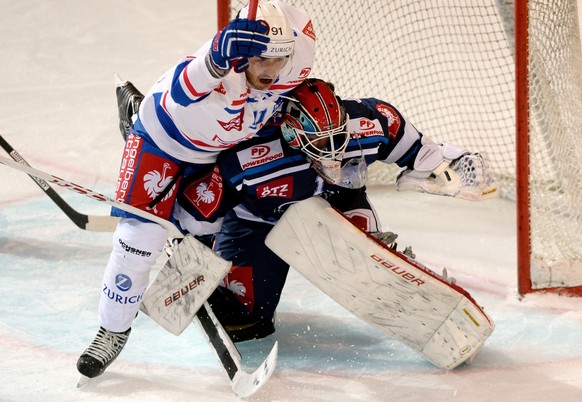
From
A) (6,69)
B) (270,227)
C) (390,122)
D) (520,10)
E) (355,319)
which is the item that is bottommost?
(6,69)

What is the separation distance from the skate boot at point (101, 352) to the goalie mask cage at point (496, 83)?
122 centimetres

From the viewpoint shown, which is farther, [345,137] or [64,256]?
[64,256]

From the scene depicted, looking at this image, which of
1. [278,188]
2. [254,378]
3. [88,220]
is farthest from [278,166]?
[88,220]

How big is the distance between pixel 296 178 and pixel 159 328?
2.33 ft

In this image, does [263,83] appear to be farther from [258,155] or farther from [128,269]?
[128,269]

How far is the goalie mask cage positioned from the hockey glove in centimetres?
103

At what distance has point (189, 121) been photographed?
8.94ft

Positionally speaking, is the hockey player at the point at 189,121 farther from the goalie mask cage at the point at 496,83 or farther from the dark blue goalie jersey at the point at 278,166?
the goalie mask cage at the point at 496,83

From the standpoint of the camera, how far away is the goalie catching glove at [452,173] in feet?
10.2

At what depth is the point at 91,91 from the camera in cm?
539

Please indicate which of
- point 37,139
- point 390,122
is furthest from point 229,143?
point 37,139

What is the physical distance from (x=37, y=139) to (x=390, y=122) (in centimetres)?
233

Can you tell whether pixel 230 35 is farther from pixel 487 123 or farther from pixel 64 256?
pixel 487 123

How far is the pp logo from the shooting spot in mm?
2916
